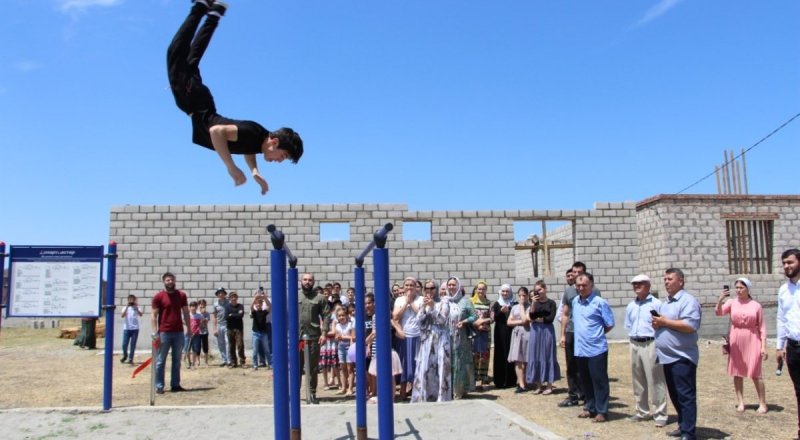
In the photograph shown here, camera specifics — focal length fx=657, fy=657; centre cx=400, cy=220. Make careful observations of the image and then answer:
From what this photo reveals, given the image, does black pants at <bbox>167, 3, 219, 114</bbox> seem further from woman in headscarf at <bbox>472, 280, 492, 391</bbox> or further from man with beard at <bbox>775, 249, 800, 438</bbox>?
woman in headscarf at <bbox>472, 280, 492, 391</bbox>

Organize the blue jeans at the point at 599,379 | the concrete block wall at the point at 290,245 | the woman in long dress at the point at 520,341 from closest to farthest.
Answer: the blue jeans at the point at 599,379
the woman in long dress at the point at 520,341
the concrete block wall at the point at 290,245

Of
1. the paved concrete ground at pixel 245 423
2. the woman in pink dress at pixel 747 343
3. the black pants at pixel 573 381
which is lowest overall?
the paved concrete ground at pixel 245 423

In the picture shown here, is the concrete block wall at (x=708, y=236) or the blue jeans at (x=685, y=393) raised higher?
the concrete block wall at (x=708, y=236)

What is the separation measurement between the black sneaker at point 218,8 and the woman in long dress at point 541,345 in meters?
6.21

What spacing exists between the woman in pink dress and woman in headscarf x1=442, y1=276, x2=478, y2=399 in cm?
311

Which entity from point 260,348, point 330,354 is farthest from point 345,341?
point 260,348

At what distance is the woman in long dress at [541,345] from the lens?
8742 millimetres

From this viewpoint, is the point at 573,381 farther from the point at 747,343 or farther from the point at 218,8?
the point at 218,8

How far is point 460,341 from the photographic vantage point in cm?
866

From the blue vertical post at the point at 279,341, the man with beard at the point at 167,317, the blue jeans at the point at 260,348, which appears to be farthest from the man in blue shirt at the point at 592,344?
the blue jeans at the point at 260,348

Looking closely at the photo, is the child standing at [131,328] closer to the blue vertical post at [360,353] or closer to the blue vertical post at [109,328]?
the blue vertical post at [109,328]

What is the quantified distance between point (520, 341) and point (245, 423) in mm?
4016

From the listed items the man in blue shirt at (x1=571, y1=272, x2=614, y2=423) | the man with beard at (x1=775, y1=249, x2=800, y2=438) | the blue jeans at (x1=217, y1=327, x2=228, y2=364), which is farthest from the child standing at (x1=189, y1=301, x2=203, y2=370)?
the man with beard at (x1=775, y1=249, x2=800, y2=438)

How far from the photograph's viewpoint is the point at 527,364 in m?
8.91
